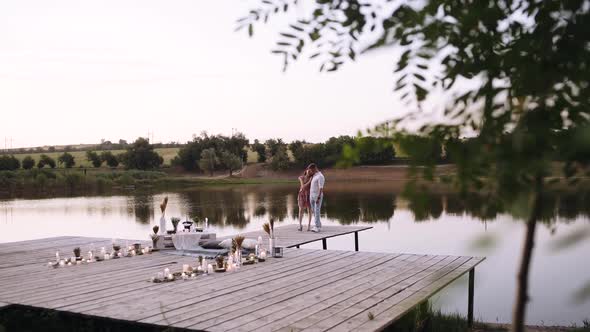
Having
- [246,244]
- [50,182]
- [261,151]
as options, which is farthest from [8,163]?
[246,244]

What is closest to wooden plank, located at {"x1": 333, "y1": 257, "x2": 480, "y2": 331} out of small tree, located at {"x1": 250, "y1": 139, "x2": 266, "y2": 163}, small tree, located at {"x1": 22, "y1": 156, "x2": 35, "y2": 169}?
small tree, located at {"x1": 250, "y1": 139, "x2": 266, "y2": 163}

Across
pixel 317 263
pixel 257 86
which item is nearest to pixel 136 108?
pixel 257 86

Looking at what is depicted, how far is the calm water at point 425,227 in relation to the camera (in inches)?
50.4

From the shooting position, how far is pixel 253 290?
646 centimetres

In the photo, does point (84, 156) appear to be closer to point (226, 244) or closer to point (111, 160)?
point (111, 160)

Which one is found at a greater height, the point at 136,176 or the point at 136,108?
the point at 136,108

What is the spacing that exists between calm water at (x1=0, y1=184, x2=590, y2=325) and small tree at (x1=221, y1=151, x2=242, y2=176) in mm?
27628

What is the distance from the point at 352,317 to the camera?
5.24 m

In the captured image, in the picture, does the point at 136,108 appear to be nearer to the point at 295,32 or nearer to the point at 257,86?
the point at 257,86

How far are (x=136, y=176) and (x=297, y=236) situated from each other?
40132 millimetres

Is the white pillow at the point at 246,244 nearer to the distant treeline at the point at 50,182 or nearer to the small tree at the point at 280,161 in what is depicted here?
the distant treeline at the point at 50,182

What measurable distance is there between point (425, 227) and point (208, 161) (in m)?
44.0

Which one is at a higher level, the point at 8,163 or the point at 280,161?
the point at 8,163

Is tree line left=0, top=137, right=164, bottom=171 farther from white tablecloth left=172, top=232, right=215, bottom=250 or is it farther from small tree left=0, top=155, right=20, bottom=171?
white tablecloth left=172, top=232, right=215, bottom=250
